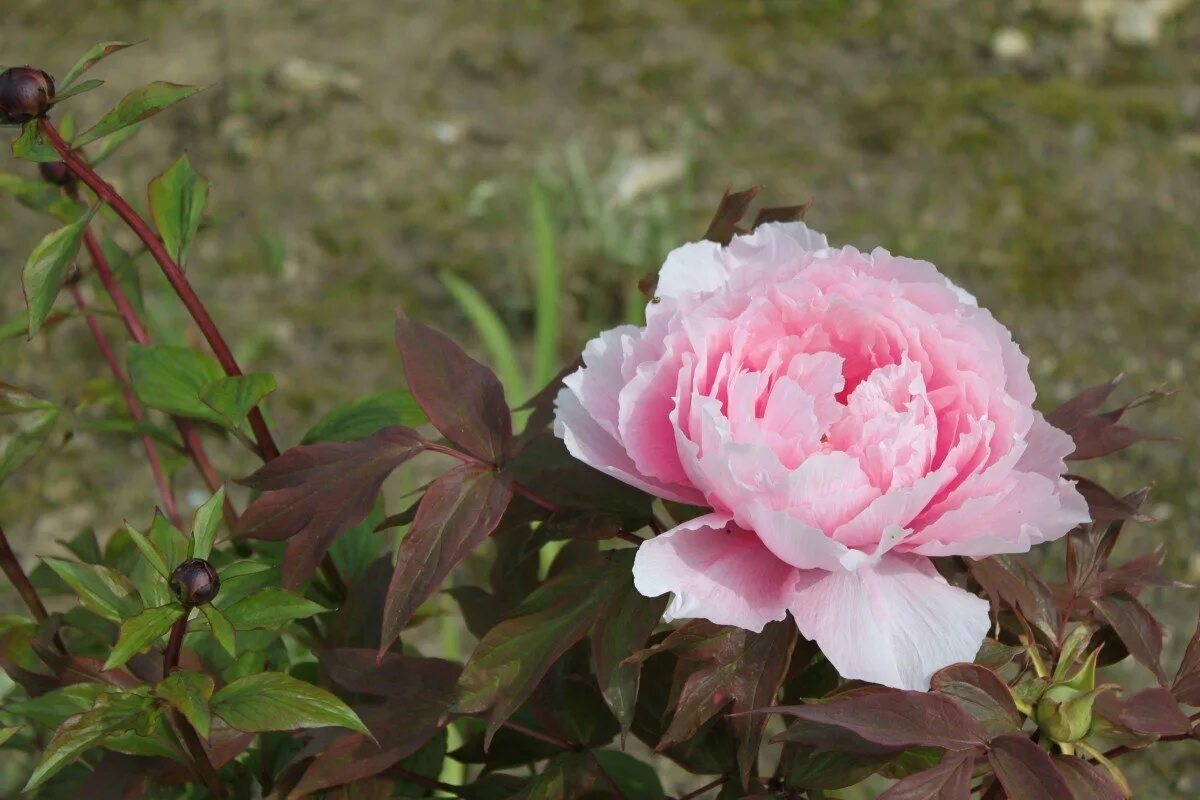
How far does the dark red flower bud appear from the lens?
2.98ft

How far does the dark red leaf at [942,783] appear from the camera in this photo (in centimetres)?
59

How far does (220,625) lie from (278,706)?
64 mm

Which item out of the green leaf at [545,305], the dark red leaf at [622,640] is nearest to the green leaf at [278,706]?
the dark red leaf at [622,640]

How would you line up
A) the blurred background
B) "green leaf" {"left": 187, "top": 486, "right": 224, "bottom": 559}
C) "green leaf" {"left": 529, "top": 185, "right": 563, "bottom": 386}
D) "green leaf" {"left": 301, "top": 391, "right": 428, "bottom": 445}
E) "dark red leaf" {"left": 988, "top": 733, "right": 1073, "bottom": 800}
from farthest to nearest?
the blurred background → "green leaf" {"left": 529, "top": 185, "right": 563, "bottom": 386} → "green leaf" {"left": 301, "top": 391, "right": 428, "bottom": 445} → "green leaf" {"left": 187, "top": 486, "right": 224, "bottom": 559} → "dark red leaf" {"left": 988, "top": 733, "right": 1073, "bottom": 800}

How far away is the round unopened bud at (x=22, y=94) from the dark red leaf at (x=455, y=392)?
9.1 inches

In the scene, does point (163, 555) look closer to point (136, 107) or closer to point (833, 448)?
point (136, 107)

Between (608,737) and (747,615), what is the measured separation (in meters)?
0.24

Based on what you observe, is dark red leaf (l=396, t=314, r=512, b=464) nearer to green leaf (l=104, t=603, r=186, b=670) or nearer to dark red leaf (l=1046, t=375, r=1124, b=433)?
green leaf (l=104, t=603, r=186, b=670)

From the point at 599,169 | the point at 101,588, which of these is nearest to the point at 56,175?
the point at 101,588

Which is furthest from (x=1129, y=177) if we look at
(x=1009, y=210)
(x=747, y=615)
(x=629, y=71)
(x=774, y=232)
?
(x=747, y=615)

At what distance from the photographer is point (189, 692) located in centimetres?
66

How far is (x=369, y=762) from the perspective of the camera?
2.40ft

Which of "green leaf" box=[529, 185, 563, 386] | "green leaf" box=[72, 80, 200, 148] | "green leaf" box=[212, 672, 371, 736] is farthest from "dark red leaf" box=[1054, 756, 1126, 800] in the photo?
"green leaf" box=[529, 185, 563, 386]

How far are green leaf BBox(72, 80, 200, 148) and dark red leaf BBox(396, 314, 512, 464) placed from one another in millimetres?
180
